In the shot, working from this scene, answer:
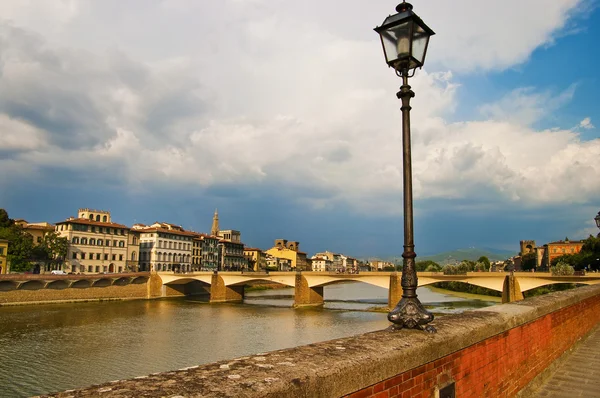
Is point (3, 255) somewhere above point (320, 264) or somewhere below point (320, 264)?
Answer: above

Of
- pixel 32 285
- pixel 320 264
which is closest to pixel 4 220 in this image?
pixel 32 285

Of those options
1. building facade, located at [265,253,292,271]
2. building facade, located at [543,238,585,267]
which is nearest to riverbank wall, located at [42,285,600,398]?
building facade, located at [543,238,585,267]

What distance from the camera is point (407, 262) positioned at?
4.74 m

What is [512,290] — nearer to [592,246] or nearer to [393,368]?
[592,246]

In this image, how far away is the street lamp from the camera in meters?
4.62

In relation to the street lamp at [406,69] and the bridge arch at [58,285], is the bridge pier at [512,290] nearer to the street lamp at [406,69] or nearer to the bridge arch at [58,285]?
the street lamp at [406,69]

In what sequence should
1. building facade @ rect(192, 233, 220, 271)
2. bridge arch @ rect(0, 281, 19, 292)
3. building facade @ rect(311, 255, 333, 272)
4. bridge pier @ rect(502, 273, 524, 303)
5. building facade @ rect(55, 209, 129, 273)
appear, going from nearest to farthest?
bridge pier @ rect(502, 273, 524, 303) < bridge arch @ rect(0, 281, 19, 292) < building facade @ rect(55, 209, 129, 273) < building facade @ rect(192, 233, 220, 271) < building facade @ rect(311, 255, 333, 272)

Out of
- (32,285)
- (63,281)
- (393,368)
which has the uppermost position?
(393,368)

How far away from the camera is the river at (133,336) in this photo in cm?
2025

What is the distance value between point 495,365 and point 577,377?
320 cm

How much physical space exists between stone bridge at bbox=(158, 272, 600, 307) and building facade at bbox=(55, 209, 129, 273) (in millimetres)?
12690

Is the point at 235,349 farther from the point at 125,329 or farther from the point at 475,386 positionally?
the point at 475,386

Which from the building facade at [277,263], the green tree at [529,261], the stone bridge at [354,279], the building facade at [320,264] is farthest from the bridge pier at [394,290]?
the building facade at [320,264]

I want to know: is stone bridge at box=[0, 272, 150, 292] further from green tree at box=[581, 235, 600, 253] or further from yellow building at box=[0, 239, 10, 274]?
green tree at box=[581, 235, 600, 253]
